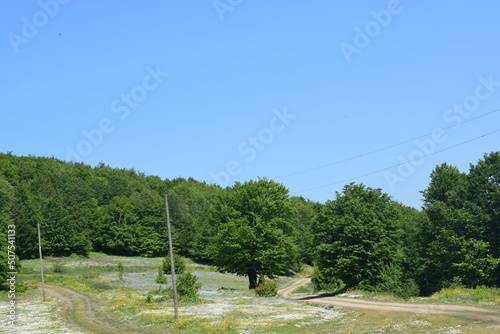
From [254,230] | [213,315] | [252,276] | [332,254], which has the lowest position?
[252,276]

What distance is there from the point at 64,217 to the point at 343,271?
299 feet

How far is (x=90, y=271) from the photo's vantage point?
89.6 metres

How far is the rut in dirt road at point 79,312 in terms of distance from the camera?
37.0 m

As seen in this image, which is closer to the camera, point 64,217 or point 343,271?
point 343,271

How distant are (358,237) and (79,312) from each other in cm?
Result: 3546

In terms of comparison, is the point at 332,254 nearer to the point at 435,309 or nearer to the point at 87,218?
the point at 435,309

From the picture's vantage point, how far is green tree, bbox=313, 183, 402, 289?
2227 inches

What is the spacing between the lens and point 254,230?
197 feet

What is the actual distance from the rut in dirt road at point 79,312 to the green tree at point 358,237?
30.2 m

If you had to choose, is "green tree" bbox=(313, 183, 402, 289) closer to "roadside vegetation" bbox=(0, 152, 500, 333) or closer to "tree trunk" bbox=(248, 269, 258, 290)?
"roadside vegetation" bbox=(0, 152, 500, 333)

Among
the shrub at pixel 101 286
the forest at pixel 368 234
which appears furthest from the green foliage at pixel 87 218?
the forest at pixel 368 234

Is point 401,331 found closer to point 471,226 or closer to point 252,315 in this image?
point 252,315

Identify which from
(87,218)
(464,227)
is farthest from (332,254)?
(87,218)

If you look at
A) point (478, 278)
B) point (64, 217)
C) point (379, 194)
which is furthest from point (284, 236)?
point (64, 217)
